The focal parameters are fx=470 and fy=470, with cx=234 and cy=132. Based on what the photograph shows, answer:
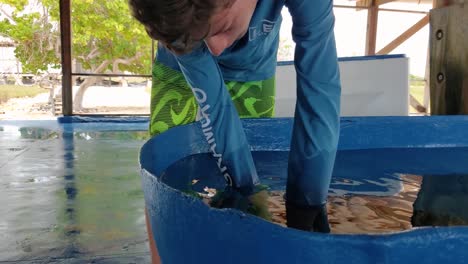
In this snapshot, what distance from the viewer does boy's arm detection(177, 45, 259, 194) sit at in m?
1.11

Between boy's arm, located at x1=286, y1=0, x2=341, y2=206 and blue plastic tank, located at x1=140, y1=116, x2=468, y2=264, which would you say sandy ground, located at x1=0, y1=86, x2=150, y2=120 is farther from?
boy's arm, located at x1=286, y1=0, x2=341, y2=206

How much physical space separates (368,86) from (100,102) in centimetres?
1007

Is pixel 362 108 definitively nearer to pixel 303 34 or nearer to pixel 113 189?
pixel 113 189

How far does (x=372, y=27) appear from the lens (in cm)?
761

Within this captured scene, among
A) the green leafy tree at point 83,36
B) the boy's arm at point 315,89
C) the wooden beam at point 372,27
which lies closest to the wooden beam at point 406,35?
the wooden beam at point 372,27

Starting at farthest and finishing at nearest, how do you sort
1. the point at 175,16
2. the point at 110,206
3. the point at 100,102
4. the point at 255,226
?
1. the point at 100,102
2. the point at 110,206
3. the point at 175,16
4. the point at 255,226

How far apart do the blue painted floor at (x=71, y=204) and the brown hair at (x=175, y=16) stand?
3.04 feet

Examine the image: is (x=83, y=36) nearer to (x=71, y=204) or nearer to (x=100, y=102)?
(x=100, y=102)

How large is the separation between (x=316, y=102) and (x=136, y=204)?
1.42 metres

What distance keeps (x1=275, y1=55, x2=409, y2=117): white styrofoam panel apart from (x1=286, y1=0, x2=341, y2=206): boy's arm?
9.48ft

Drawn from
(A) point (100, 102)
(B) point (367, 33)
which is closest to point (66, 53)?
(B) point (367, 33)

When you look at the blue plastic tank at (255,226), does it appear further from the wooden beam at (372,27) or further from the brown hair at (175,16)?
the wooden beam at (372,27)

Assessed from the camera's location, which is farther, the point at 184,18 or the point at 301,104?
the point at 301,104

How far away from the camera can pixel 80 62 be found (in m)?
11.6
